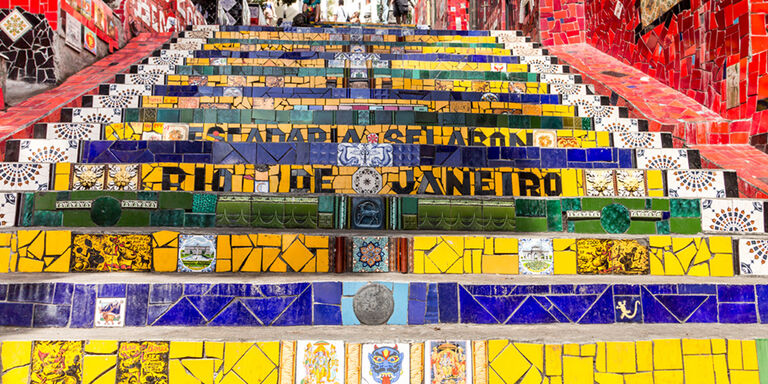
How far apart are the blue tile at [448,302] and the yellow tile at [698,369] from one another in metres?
0.73

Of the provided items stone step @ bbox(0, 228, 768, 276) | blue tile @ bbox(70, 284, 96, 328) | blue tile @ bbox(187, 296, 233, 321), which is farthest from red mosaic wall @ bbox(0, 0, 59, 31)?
blue tile @ bbox(187, 296, 233, 321)

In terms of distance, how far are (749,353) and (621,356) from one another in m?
0.44

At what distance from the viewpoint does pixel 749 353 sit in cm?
140

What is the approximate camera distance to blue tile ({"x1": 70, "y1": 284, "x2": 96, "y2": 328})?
1.47m

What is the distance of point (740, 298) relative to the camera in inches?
64.9

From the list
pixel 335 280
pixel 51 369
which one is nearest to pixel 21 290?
pixel 51 369

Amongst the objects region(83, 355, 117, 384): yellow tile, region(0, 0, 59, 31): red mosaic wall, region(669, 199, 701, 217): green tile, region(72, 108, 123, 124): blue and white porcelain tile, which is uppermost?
region(0, 0, 59, 31): red mosaic wall

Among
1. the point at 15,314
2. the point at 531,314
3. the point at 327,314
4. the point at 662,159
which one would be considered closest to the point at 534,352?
the point at 531,314

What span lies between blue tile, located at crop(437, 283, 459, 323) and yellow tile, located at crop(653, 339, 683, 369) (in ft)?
2.06

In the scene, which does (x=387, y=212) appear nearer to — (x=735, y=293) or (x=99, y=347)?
(x=99, y=347)

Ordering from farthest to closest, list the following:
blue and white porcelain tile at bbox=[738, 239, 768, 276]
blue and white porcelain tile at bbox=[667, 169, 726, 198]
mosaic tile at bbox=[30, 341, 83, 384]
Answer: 1. blue and white porcelain tile at bbox=[667, 169, 726, 198]
2. blue and white porcelain tile at bbox=[738, 239, 768, 276]
3. mosaic tile at bbox=[30, 341, 83, 384]

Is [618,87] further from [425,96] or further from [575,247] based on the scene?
[575,247]

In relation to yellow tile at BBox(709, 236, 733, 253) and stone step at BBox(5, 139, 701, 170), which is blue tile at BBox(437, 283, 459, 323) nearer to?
stone step at BBox(5, 139, 701, 170)

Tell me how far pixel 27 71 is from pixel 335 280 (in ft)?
13.0
